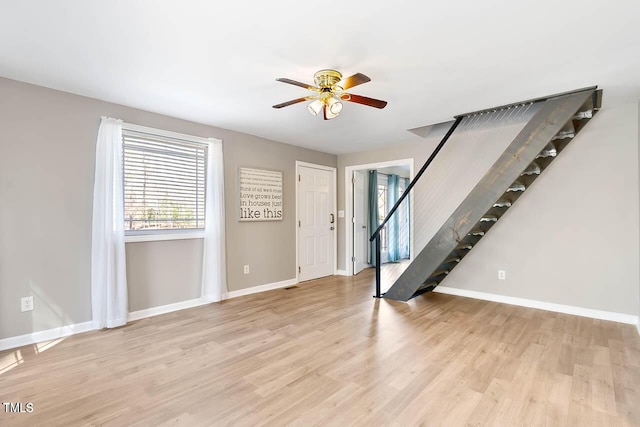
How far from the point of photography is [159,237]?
3.67m

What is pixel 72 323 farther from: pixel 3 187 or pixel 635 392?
pixel 635 392

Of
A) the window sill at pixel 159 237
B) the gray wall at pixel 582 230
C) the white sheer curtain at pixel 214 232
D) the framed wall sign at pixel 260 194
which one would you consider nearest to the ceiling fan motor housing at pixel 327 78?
the white sheer curtain at pixel 214 232

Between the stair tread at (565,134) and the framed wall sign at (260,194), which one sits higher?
the stair tread at (565,134)

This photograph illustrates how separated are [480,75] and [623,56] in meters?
0.97

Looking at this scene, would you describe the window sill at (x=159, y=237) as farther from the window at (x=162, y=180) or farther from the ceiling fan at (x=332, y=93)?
the ceiling fan at (x=332, y=93)

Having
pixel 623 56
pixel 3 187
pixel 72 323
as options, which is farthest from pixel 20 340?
pixel 623 56

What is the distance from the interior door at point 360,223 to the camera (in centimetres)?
602

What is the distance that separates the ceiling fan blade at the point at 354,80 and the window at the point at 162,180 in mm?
2374

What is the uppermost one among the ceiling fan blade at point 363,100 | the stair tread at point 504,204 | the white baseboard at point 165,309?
the ceiling fan blade at point 363,100

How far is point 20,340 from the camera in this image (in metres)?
2.79

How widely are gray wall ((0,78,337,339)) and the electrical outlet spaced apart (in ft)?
0.13

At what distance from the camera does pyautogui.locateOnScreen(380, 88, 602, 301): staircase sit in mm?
3027

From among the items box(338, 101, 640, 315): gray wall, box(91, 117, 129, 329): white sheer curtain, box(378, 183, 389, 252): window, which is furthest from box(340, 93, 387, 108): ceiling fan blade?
box(378, 183, 389, 252): window

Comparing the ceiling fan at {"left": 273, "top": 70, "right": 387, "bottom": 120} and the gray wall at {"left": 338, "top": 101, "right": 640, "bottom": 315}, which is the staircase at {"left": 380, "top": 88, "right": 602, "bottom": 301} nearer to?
the gray wall at {"left": 338, "top": 101, "right": 640, "bottom": 315}
